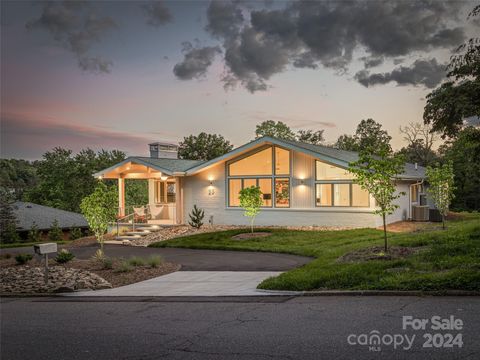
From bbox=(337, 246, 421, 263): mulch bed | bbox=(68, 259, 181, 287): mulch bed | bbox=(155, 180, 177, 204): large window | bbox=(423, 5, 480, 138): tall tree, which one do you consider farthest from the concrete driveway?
bbox=(155, 180, 177, 204): large window

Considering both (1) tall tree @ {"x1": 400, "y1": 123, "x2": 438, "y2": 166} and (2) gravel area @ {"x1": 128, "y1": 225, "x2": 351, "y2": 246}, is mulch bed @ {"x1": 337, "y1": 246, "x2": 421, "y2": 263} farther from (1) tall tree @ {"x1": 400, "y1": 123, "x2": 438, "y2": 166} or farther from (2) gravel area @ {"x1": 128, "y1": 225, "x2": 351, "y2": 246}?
(1) tall tree @ {"x1": 400, "y1": 123, "x2": 438, "y2": 166}

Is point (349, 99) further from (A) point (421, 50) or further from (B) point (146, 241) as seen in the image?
(B) point (146, 241)

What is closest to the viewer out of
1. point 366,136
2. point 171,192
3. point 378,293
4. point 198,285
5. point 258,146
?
point 378,293

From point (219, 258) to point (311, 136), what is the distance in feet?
155

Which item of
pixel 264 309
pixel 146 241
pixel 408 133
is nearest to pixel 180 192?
pixel 146 241

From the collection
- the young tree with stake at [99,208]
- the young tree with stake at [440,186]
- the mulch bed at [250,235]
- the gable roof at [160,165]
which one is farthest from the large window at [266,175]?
the young tree with stake at [99,208]

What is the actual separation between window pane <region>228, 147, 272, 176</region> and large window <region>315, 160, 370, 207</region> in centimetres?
291

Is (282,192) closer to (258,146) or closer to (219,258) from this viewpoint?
(258,146)

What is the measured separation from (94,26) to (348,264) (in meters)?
12.2

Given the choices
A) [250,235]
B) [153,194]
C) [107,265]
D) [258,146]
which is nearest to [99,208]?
[107,265]

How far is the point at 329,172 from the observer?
2412cm

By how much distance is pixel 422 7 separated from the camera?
58.6 ft

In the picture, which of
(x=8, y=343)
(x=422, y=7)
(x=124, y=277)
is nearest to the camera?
(x=8, y=343)

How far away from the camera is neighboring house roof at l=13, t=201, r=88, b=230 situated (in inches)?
1411
